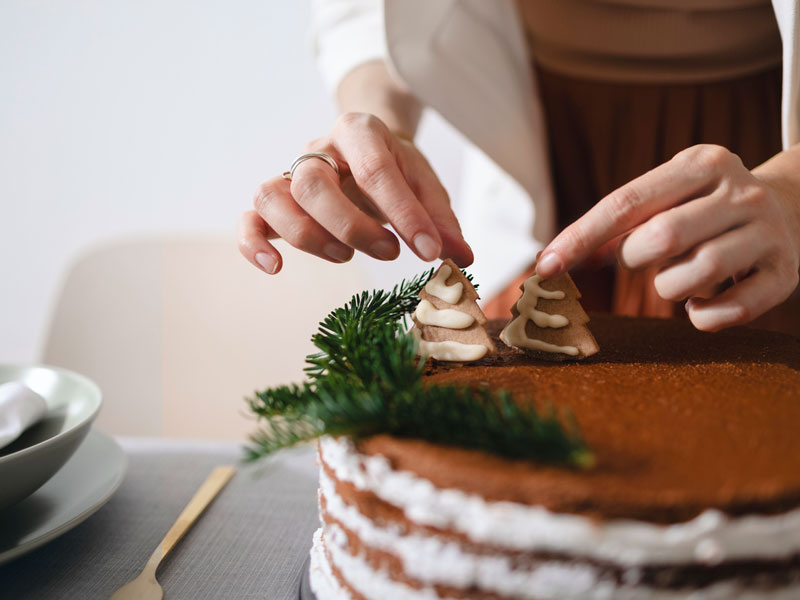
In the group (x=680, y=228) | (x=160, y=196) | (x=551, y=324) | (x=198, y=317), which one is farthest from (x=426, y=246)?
(x=160, y=196)

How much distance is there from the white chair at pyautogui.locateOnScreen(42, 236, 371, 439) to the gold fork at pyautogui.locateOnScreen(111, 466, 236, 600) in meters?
0.87

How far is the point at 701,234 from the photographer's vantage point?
2.47 ft

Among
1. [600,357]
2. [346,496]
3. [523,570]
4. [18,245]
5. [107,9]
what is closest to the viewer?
[523,570]

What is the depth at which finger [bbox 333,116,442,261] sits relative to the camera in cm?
89

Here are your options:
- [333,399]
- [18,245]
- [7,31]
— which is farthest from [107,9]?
[333,399]

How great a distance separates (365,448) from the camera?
62cm

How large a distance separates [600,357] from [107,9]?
2437 millimetres

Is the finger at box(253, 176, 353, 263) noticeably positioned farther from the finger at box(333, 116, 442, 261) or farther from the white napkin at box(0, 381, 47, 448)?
the white napkin at box(0, 381, 47, 448)

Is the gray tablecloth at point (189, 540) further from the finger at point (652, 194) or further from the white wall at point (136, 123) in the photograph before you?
the white wall at point (136, 123)

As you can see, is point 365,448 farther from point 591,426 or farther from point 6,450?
point 6,450

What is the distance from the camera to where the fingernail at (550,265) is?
0.80 meters

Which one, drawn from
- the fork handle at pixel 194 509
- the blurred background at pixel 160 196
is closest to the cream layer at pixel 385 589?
the fork handle at pixel 194 509

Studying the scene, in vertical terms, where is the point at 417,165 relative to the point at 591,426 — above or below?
above

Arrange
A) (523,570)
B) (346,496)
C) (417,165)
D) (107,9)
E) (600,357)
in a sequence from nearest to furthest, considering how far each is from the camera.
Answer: (523,570) → (346,496) → (600,357) → (417,165) → (107,9)
